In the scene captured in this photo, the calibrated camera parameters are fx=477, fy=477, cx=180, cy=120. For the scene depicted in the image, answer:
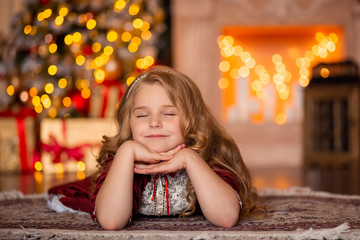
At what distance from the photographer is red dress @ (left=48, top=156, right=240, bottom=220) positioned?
103 centimetres

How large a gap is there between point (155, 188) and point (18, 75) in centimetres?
228

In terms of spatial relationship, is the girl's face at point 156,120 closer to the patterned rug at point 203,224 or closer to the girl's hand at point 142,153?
the girl's hand at point 142,153

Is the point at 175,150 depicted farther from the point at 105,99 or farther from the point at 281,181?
the point at 105,99

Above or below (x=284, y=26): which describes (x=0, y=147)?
below

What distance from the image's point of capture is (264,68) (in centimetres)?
379

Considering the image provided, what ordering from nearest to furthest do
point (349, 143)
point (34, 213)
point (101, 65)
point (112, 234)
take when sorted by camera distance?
point (112, 234) → point (34, 213) → point (349, 143) → point (101, 65)

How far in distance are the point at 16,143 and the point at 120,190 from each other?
198 centimetres

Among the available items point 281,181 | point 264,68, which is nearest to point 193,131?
point 281,181

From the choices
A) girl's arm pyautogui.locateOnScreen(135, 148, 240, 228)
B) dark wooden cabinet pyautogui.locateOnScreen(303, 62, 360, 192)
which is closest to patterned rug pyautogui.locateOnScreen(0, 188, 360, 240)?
girl's arm pyautogui.locateOnScreen(135, 148, 240, 228)

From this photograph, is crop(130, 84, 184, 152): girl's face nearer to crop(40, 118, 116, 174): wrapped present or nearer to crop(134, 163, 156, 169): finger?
crop(134, 163, 156, 169): finger

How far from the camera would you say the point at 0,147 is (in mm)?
2721

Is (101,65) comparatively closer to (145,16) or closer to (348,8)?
(145,16)

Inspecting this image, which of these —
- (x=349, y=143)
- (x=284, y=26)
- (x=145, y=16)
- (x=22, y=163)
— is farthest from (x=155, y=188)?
(x=284, y=26)

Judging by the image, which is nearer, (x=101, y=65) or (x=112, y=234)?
(x=112, y=234)
